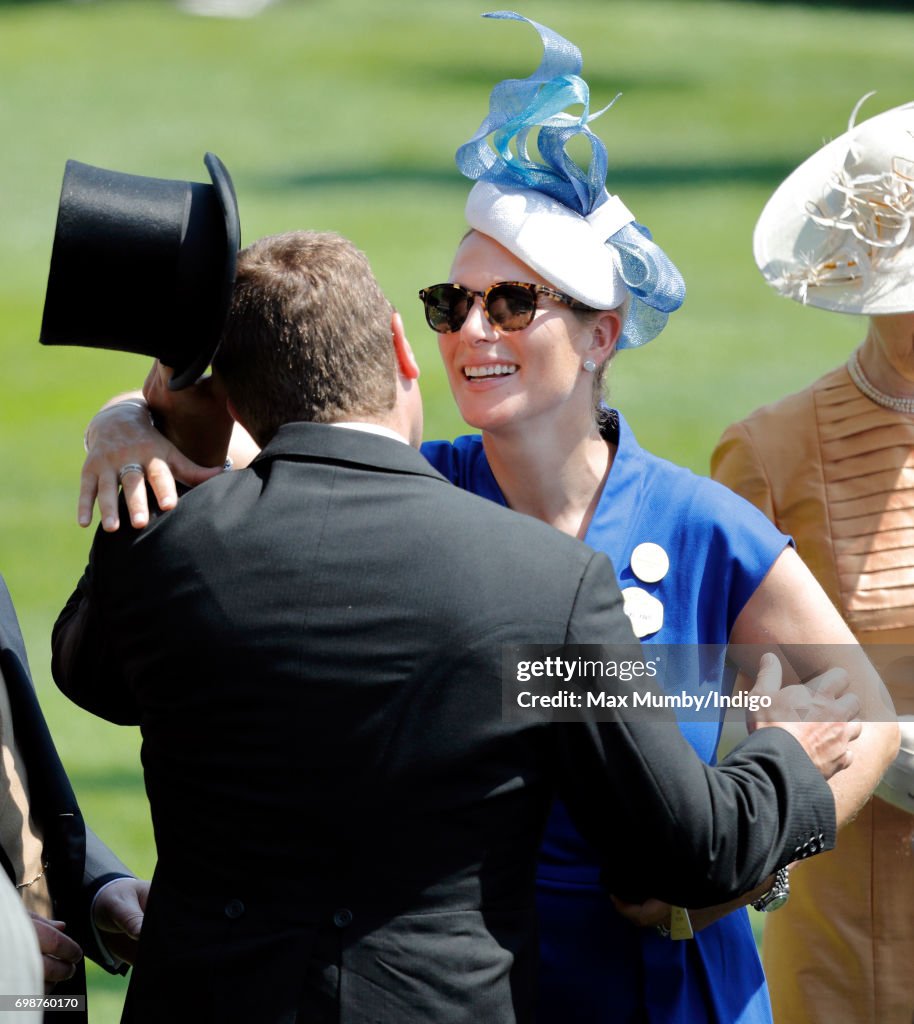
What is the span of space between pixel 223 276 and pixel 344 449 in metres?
0.35

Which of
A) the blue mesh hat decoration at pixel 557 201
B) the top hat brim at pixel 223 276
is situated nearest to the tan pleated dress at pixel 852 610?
the blue mesh hat decoration at pixel 557 201

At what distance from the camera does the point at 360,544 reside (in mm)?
2393

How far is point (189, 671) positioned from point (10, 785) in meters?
0.60

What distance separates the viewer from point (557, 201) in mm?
3373

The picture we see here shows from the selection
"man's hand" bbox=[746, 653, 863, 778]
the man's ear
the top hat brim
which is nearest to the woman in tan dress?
"man's hand" bbox=[746, 653, 863, 778]

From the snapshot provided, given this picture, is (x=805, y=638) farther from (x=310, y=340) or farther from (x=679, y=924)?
(x=310, y=340)

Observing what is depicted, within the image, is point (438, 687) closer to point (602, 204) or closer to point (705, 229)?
point (602, 204)

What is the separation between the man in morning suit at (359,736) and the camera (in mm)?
2377

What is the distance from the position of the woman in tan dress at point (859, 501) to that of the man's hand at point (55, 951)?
72.9 inches

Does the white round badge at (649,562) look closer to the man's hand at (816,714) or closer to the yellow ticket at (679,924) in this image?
the man's hand at (816,714)

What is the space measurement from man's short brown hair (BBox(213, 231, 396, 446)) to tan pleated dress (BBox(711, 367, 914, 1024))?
5.38 feet

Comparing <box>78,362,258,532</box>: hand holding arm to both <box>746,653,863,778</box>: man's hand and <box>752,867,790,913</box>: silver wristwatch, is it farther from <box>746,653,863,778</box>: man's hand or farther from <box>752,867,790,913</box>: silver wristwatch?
<box>752,867,790,913</box>: silver wristwatch

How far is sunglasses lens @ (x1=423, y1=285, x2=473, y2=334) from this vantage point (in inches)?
132

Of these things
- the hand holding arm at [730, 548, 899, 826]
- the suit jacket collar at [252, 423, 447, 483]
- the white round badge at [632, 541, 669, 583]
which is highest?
the suit jacket collar at [252, 423, 447, 483]
